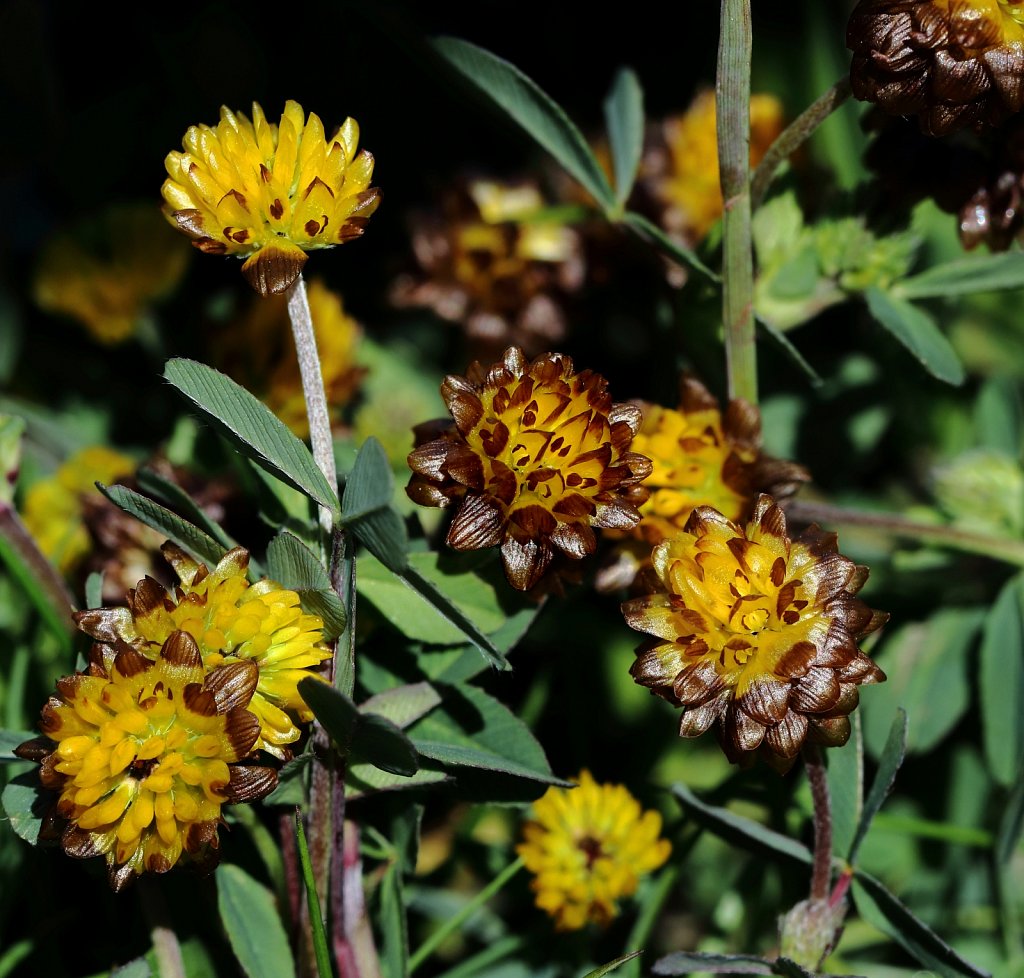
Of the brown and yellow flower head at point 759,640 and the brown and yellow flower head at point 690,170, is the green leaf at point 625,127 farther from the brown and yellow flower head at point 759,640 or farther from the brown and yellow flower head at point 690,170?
the brown and yellow flower head at point 759,640

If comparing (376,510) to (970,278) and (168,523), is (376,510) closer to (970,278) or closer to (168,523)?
(168,523)

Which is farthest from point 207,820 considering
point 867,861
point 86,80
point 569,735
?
point 86,80

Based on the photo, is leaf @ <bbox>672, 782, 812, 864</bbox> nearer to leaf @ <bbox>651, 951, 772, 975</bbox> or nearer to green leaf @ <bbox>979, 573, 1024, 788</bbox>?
leaf @ <bbox>651, 951, 772, 975</bbox>

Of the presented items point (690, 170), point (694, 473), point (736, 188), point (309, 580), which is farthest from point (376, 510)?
point (690, 170)

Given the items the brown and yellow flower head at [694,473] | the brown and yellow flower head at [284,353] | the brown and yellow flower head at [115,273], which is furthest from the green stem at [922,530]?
the brown and yellow flower head at [115,273]

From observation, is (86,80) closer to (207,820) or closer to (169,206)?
(169,206)

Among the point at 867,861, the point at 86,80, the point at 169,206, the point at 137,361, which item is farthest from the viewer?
the point at 86,80
